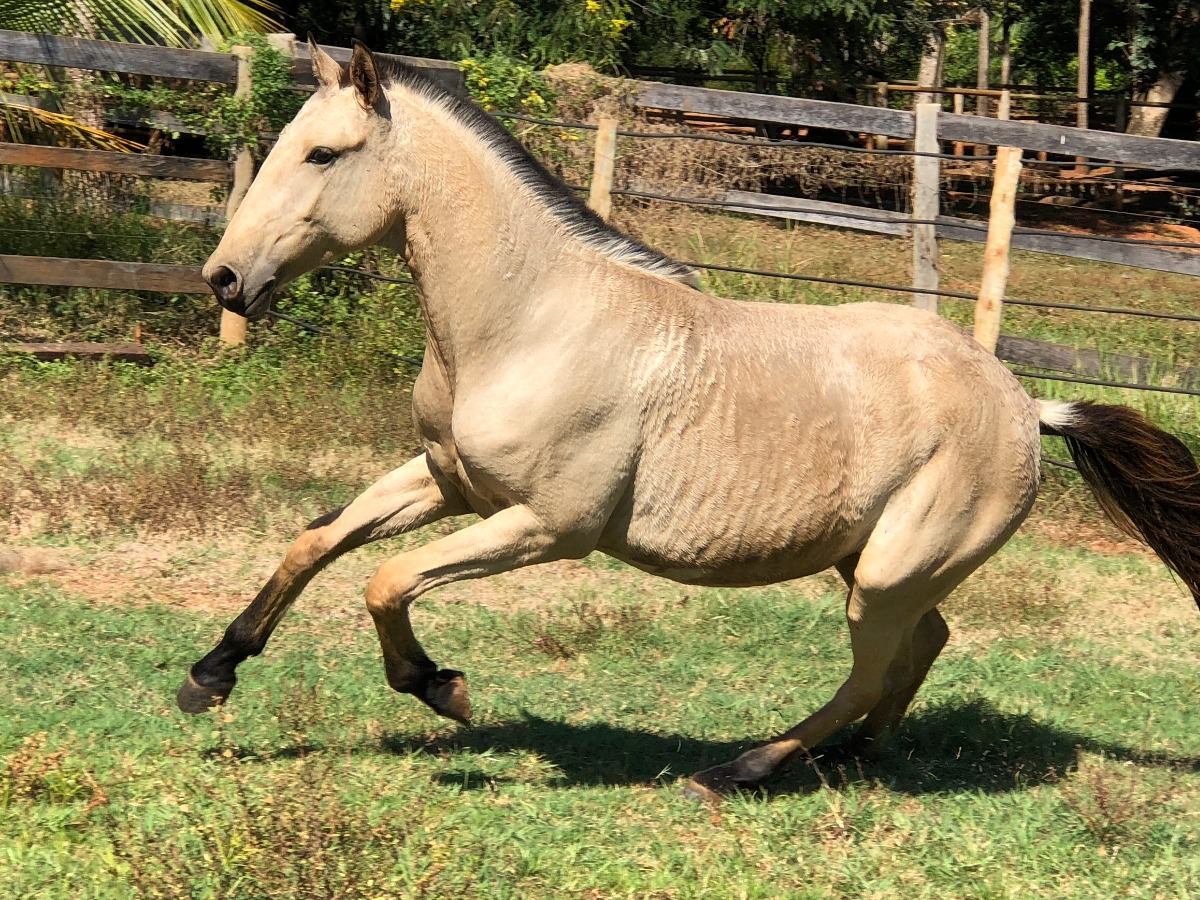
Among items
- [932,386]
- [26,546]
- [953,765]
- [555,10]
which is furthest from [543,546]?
[555,10]

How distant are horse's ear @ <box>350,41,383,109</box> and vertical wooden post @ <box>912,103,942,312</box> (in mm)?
5335

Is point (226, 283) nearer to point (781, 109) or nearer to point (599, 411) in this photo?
point (599, 411)

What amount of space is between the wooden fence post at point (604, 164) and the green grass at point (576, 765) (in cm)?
317

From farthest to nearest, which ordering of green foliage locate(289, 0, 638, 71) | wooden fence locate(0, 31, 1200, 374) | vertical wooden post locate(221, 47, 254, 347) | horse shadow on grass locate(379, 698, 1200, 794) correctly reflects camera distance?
green foliage locate(289, 0, 638, 71) < vertical wooden post locate(221, 47, 254, 347) < wooden fence locate(0, 31, 1200, 374) < horse shadow on grass locate(379, 698, 1200, 794)

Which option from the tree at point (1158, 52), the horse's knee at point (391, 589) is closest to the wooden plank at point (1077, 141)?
the horse's knee at point (391, 589)

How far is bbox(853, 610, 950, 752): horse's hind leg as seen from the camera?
5.27 m

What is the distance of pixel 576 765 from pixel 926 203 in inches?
214

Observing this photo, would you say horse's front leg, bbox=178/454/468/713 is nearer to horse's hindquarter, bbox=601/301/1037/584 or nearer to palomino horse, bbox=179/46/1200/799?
palomino horse, bbox=179/46/1200/799

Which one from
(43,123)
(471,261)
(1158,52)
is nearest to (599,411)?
(471,261)

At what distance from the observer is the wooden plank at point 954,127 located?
8.92 metres

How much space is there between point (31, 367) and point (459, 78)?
3351 millimetres

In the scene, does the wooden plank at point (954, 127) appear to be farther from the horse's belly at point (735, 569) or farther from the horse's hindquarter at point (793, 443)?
the horse's belly at point (735, 569)

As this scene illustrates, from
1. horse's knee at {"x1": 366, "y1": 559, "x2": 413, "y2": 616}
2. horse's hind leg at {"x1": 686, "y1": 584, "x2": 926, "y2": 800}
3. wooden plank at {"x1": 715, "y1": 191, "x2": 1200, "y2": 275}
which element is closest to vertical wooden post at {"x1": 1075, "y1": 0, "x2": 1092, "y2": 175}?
wooden plank at {"x1": 715, "y1": 191, "x2": 1200, "y2": 275}

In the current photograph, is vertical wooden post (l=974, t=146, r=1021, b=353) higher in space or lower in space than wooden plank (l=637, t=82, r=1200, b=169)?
lower
